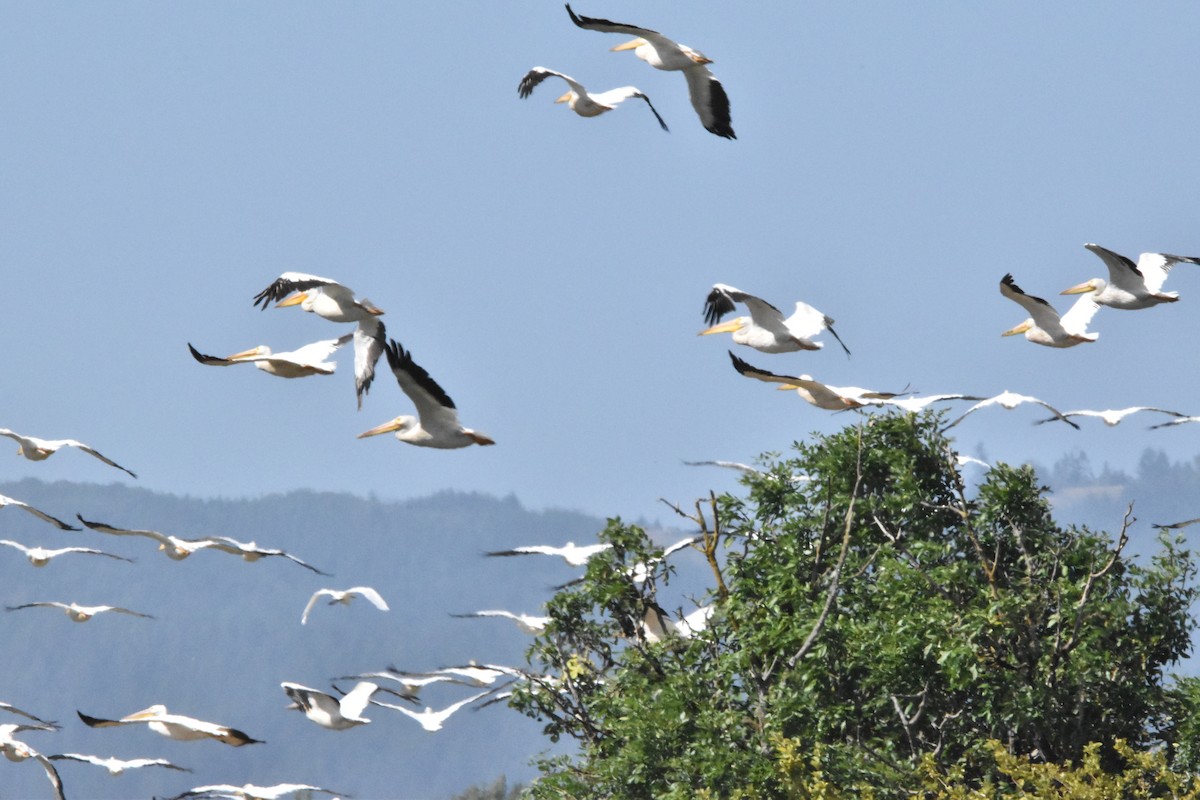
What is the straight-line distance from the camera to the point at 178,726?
21.2 metres

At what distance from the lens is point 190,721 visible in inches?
807

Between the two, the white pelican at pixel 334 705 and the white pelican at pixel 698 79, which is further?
the white pelican at pixel 334 705

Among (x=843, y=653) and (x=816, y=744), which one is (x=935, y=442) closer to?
(x=843, y=653)

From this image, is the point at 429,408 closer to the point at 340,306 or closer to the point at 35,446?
the point at 340,306

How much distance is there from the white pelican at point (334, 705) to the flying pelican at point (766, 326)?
5.93 meters

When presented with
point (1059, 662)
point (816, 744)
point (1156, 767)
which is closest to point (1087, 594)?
point (1059, 662)

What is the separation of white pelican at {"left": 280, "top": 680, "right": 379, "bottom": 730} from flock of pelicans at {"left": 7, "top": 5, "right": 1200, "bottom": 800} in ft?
0.07

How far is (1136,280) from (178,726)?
1241 cm

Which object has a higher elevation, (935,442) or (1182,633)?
(935,442)

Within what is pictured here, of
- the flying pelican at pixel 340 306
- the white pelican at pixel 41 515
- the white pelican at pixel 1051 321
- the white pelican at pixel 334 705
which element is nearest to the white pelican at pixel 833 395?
the white pelican at pixel 1051 321

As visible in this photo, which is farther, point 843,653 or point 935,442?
point 935,442

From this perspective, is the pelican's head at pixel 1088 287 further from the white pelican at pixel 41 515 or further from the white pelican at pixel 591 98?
the white pelican at pixel 41 515

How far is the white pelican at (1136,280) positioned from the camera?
1939 cm

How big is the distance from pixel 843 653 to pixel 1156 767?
3094 millimetres
